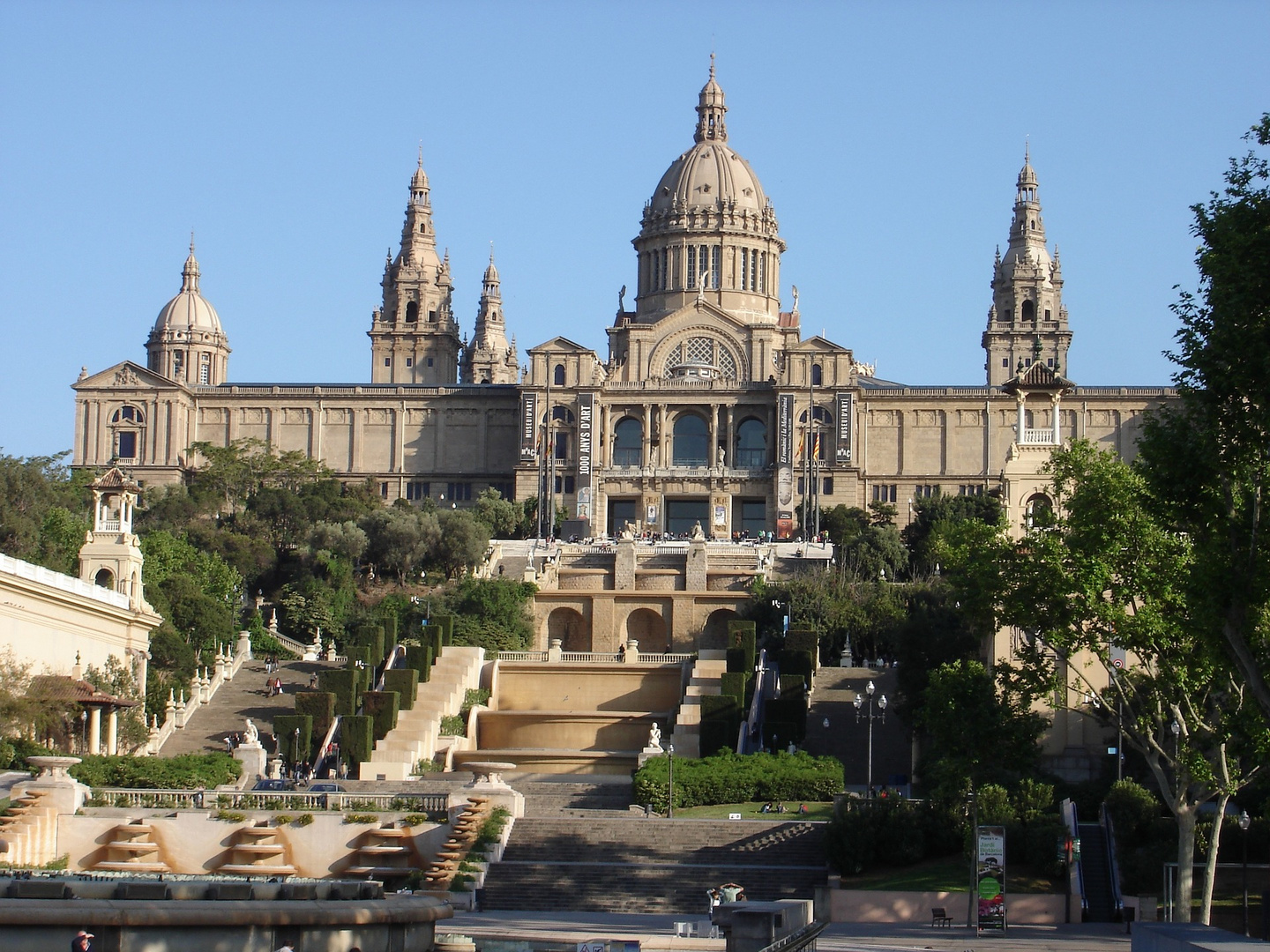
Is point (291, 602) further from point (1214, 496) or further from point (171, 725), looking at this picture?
point (1214, 496)

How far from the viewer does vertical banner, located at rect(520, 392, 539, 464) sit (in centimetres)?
12569

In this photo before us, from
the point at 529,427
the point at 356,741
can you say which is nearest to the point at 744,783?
the point at 356,741

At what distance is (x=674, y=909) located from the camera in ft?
156

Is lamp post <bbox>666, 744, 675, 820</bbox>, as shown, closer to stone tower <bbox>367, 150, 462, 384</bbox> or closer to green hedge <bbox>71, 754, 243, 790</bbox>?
green hedge <bbox>71, 754, 243, 790</bbox>

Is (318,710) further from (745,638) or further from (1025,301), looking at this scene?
(1025,301)

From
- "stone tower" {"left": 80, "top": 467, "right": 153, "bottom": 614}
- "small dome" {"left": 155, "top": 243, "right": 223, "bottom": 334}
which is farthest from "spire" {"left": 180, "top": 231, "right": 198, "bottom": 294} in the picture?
"stone tower" {"left": 80, "top": 467, "right": 153, "bottom": 614}

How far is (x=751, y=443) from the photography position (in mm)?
126188

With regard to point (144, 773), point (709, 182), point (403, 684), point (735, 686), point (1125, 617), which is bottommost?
point (144, 773)

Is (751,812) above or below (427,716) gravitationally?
below

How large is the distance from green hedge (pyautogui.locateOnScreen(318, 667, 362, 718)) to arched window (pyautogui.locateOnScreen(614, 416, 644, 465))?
5619 centimetres

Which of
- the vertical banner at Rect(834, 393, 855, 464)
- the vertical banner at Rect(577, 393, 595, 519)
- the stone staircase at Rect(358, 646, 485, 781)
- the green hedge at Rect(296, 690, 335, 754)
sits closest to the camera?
the stone staircase at Rect(358, 646, 485, 781)

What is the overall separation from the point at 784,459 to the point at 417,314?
36.6 metres

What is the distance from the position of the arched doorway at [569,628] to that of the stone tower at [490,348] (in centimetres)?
5638

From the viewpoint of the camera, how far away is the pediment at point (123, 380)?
13262cm
